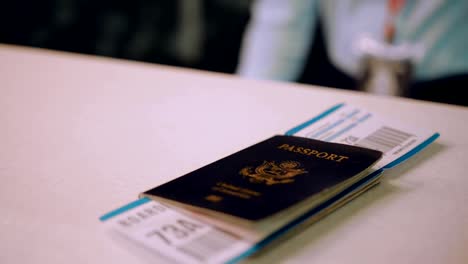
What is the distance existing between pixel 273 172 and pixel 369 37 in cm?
123

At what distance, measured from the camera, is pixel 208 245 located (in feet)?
1.55

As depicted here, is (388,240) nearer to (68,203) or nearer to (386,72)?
(68,203)

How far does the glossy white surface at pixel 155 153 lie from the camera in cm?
52

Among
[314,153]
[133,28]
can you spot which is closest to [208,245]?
[314,153]

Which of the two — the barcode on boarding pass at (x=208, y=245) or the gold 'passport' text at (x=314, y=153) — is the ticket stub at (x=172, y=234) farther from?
the gold 'passport' text at (x=314, y=153)

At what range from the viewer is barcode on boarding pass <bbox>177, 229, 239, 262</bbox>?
46 cm

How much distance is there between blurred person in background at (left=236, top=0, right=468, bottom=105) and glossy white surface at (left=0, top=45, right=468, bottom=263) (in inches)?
26.2

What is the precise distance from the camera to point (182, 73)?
1003 mm

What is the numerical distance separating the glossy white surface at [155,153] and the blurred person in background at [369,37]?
2.19 ft

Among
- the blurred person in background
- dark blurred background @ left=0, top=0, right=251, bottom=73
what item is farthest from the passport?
dark blurred background @ left=0, top=0, right=251, bottom=73

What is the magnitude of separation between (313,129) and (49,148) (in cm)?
33

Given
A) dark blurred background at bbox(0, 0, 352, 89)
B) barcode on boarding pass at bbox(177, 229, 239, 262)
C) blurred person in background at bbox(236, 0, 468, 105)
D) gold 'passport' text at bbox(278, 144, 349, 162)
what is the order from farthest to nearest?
1. dark blurred background at bbox(0, 0, 352, 89)
2. blurred person in background at bbox(236, 0, 468, 105)
3. gold 'passport' text at bbox(278, 144, 349, 162)
4. barcode on boarding pass at bbox(177, 229, 239, 262)

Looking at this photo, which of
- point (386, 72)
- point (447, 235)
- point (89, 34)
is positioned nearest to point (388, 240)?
point (447, 235)

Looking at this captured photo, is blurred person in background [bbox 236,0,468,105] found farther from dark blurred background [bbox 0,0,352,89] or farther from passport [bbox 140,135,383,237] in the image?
passport [bbox 140,135,383,237]
